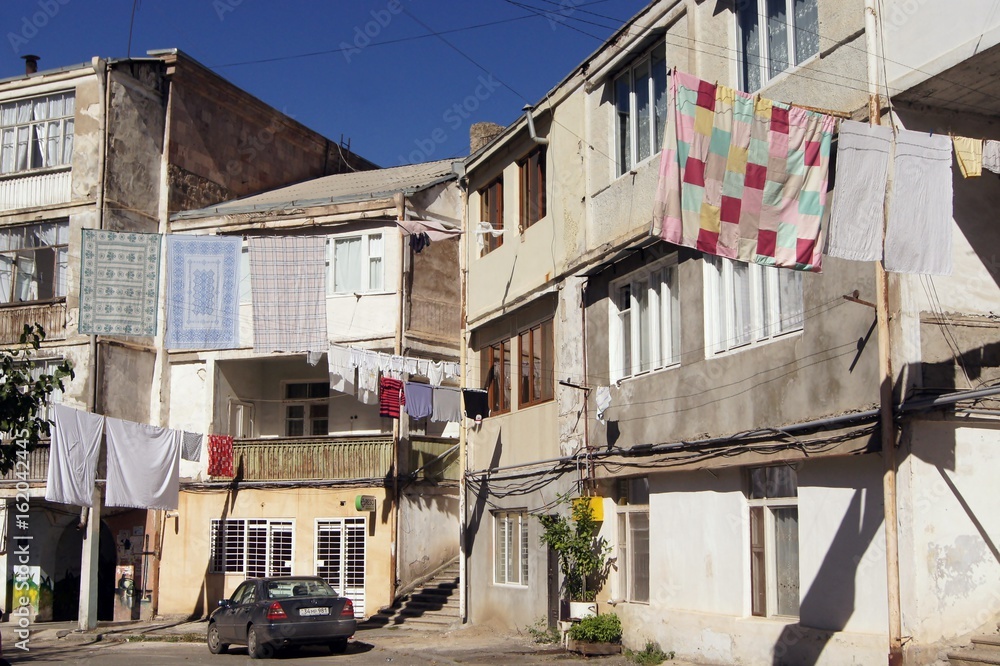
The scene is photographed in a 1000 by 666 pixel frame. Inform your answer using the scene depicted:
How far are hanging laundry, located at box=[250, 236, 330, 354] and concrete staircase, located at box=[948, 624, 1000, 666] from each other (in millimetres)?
14626

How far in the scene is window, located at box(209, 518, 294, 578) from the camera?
2634 cm

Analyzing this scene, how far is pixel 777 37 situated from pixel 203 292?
44.5 feet

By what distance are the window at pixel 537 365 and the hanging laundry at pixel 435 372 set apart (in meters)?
3.92

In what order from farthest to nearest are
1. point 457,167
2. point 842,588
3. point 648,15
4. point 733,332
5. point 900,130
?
point 457,167 → point 648,15 → point 733,332 → point 842,588 → point 900,130

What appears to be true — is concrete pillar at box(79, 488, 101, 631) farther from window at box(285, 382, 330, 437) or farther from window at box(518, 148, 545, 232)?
window at box(518, 148, 545, 232)

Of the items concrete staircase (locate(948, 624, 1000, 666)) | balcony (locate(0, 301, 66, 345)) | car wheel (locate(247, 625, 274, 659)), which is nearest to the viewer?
concrete staircase (locate(948, 624, 1000, 666))

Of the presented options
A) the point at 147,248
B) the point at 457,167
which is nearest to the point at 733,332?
the point at 457,167

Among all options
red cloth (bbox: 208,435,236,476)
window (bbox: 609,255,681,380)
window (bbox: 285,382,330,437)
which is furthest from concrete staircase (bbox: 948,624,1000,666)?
window (bbox: 285,382,330,437)

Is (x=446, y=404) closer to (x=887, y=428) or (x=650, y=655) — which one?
(x=650, y=655)

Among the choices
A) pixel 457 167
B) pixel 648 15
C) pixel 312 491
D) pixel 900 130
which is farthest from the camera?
pixel 312 491

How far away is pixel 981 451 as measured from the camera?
10.8m

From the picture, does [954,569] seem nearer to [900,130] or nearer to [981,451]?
[981,451]

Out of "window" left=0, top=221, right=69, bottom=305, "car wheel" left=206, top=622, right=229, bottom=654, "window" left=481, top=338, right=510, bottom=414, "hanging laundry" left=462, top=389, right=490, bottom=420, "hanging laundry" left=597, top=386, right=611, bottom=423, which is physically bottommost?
"car wheel" left=206, top=622, right=229, bottom=654

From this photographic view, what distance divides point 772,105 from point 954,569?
5026 mm
